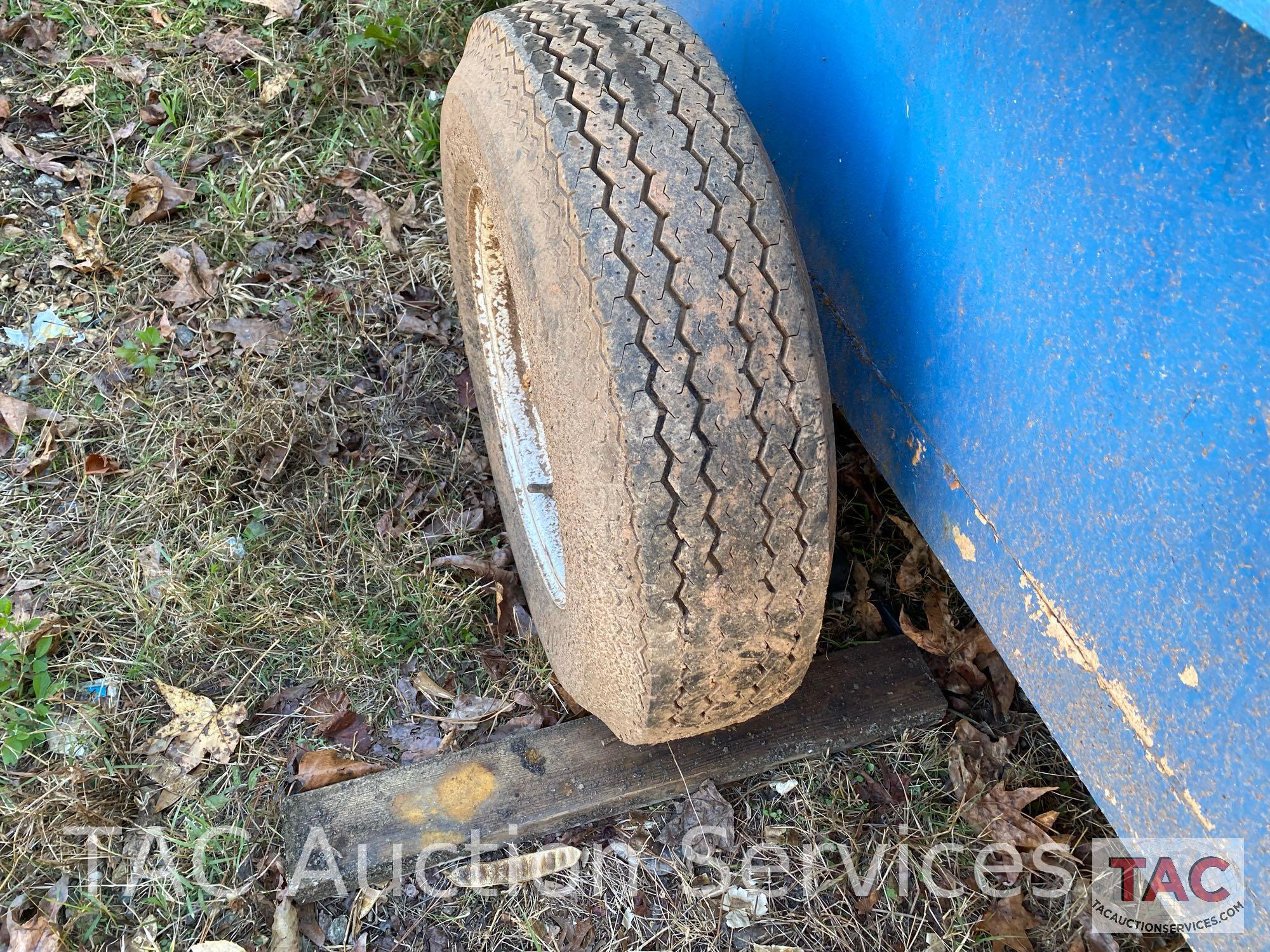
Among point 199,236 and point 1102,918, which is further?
point 199,236

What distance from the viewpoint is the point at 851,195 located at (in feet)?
5.50

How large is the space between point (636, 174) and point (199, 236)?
90.3 inches

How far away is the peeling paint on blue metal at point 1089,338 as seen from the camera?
979 mm

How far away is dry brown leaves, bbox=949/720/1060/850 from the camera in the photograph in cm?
206

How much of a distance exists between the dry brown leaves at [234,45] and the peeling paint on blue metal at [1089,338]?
258 centimetres

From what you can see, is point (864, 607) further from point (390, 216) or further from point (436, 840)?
point (390, 216)

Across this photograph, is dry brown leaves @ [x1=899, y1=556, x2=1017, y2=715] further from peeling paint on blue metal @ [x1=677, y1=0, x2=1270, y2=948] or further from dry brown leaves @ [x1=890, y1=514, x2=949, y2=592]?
peeling paint on blue metal @ [x1=677, y1=0, x2=1270, y2=948]

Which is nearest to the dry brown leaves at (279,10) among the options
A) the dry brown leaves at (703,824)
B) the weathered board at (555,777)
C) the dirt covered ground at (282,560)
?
the dirt covered ground at (282,560)

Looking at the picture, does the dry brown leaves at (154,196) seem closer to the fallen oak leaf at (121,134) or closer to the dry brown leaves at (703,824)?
the fallen oak leaf at (121,134)

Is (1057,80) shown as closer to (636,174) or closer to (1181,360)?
(1181,360)

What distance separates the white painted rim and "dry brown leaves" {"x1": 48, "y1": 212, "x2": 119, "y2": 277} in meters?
1.48

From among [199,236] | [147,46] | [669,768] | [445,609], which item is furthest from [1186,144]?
[147,46]

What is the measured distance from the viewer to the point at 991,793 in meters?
2.12

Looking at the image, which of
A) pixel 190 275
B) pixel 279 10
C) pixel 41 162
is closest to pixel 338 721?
pixel 190 275
